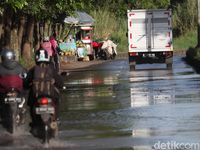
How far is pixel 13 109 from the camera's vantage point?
13297 mm

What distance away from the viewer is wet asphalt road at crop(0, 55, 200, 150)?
11922mm

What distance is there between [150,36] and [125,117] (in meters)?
21.5

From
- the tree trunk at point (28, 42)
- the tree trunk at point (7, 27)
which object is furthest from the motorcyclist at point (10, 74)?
the tree trunk at point (28, 42)

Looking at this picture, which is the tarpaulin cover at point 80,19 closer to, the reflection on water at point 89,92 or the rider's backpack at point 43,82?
the reflection on water at point 89,92

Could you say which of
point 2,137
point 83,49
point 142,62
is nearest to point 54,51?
point 142,62

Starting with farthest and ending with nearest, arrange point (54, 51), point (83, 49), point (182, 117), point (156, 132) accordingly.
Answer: point (83, 49) → point (54, 51) → point (182, 117) → point (156, 132)

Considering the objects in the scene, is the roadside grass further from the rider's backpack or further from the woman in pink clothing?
the rider's backpack

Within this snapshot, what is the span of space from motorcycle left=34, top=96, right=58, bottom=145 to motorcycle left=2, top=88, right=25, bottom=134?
1288 millimetres

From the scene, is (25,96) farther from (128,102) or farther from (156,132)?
(128,102)

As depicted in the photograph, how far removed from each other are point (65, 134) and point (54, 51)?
636 inches

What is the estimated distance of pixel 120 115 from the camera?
15750 mm

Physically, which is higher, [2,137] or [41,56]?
[41,56]

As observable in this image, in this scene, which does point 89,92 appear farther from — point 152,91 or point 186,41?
point 186,41

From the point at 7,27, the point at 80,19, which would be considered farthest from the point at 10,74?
the point at 80,19
